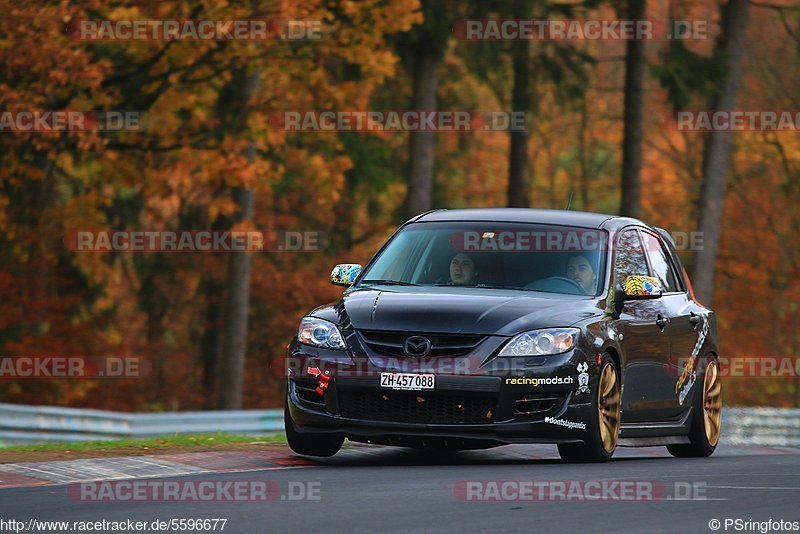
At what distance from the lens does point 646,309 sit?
1282 centimetres

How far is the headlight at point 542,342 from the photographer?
1101cm

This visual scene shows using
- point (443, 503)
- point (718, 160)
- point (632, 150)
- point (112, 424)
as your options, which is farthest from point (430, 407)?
point (718, 160)

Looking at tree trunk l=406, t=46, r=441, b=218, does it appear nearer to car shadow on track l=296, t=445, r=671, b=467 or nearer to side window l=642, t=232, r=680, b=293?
side window l=642, t=232, r=680, b=293

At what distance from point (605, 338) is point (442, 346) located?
1328 mm

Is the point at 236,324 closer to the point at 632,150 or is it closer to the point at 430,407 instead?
the point at 632,150

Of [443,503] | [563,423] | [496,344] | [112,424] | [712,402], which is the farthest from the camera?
[112,424]

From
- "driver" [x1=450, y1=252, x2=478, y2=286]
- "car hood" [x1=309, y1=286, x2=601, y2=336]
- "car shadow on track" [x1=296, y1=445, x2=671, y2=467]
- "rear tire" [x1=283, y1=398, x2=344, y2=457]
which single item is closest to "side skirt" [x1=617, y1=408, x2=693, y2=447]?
"car shadow on track" [x1=296, y1=445, x2=671, y2=467]

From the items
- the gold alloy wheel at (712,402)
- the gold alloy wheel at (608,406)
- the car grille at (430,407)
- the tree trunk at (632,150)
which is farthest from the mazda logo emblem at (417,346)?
the tree trunk at (632,150)

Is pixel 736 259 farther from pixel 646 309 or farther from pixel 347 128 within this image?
pixel 646 309

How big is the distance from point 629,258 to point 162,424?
30.8ft

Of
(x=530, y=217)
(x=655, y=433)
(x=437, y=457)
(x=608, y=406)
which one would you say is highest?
(x=530, y=217)

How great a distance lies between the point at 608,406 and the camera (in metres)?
11.8

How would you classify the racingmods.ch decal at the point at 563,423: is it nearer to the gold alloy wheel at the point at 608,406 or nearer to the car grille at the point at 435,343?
the gold alloy wheel at the point at 608,406

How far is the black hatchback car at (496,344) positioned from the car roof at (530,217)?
2 centimetres
